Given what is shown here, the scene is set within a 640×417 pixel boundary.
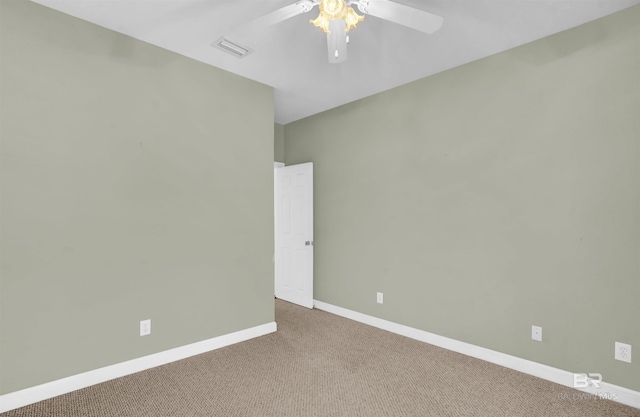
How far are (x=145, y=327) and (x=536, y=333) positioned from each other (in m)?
3.19

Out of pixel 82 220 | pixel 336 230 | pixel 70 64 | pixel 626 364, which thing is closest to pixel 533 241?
pixel 626 364

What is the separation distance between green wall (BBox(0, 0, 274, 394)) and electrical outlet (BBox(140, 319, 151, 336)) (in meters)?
0.04

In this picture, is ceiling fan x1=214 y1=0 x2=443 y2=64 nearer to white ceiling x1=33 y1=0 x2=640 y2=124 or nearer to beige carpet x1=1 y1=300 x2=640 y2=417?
white ceiling x1=33 y1=0 x2=640 y2=124

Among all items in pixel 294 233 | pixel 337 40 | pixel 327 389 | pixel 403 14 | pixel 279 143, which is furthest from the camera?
pixel 279 143

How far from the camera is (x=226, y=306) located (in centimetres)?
312

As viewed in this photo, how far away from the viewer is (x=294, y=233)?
14.9 feet

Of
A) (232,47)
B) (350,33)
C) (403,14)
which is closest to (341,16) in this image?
(403,14)

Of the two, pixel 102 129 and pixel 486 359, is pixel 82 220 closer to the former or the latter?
pixel 102 129

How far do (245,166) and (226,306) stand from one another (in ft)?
4.72

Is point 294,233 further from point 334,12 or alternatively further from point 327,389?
point 334,12

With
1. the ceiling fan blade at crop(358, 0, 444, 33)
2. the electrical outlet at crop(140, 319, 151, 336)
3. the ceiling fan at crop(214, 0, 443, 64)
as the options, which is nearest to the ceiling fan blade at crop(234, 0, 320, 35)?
the ceiling fan at crop(214, 0, 443, 64)

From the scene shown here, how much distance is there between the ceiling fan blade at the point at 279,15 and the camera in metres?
1.69

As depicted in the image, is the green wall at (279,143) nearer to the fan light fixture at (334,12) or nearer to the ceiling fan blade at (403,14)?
the fan light fixture at (334,12)

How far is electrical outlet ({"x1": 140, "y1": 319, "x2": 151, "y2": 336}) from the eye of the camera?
8.47 feet
